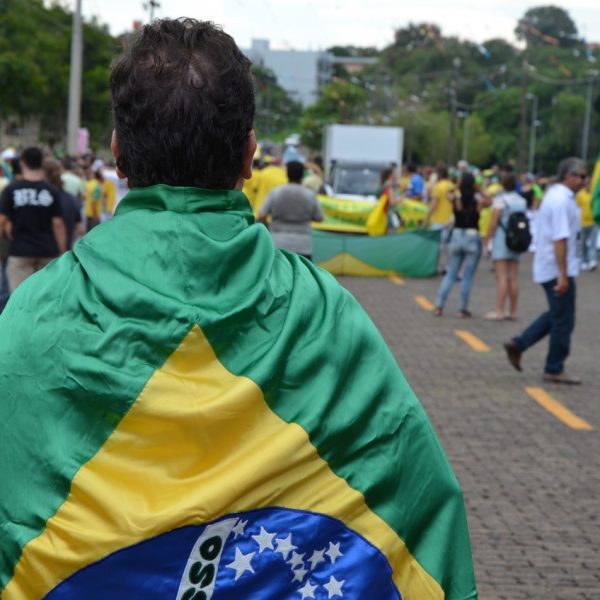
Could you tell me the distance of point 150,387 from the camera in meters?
2.36

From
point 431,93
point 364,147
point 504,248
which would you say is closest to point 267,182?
point 504,248

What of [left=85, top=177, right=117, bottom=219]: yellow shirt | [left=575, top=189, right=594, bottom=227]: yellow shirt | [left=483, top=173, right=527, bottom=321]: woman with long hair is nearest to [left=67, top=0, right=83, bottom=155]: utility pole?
[left=85, top=177, right=117, bottom=219]: yellow shirt

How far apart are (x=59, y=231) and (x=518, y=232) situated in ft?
18.8

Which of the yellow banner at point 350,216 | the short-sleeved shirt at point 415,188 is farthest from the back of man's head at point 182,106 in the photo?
the short-sleeved shirt at point 415,188

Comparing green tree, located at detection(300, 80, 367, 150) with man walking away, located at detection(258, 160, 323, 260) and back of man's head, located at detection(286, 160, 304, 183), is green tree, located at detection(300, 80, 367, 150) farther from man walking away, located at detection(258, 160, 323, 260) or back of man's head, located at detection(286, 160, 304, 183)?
man walking away, located at detection(258, 160, 323, 260)

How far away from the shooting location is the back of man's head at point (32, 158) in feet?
39.0

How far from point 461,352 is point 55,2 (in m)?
41.6

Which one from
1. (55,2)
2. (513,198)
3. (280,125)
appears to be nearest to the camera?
(513,198)

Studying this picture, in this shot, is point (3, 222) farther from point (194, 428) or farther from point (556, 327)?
point (194, 428)

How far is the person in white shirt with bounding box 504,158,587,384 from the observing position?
11500mm

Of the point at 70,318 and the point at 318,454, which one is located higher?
the point at 70,318

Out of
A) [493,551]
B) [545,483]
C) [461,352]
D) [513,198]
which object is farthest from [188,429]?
[513,198]

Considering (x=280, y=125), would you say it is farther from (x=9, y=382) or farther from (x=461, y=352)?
(x=9, y=382)

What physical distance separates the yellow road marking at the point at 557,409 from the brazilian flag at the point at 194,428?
25.3 ft
